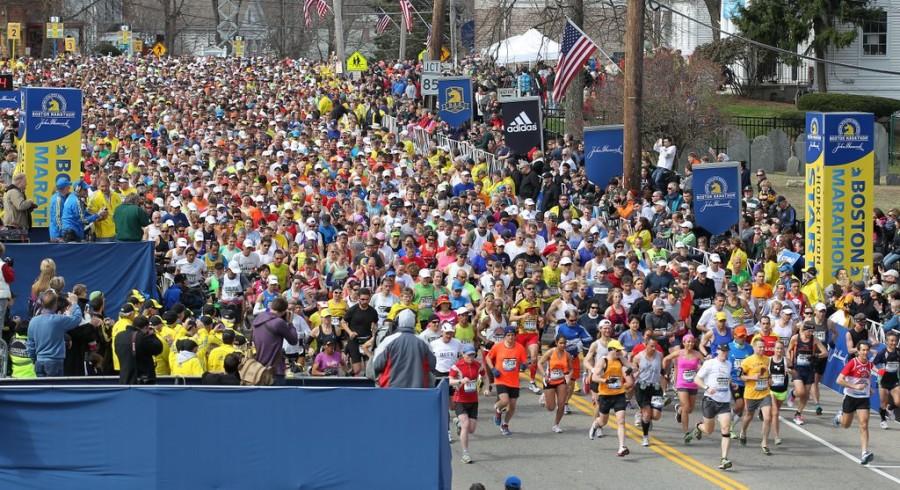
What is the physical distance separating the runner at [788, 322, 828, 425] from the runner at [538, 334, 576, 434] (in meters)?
2.95

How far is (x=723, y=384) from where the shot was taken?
16.8 m

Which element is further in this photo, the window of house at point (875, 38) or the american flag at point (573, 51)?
the window of house at point (875, 38)

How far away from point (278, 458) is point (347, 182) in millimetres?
17466

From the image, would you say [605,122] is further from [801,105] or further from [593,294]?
[593,294]

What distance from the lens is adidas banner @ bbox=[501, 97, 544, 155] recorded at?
30688 millimetres

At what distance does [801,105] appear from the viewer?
5038cm

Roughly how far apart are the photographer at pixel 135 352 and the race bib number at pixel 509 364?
4.13 metres

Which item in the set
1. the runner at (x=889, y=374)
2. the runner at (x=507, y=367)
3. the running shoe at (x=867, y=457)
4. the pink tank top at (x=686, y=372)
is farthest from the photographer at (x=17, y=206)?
the running shoe at (x=867, y=457)

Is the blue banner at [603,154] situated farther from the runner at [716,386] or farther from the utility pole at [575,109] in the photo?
the runner at [716,386]

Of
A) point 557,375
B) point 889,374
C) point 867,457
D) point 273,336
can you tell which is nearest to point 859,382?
point 867,457

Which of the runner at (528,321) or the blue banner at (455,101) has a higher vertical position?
the blue banner at (455,101)

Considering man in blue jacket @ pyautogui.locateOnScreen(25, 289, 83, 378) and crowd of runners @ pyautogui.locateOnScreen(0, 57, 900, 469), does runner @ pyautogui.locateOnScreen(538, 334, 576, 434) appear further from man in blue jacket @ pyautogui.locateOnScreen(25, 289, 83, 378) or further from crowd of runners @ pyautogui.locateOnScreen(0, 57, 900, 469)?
man in blue jacket @ pyautogui.locateOnScreen(25, 289, 83, 378)

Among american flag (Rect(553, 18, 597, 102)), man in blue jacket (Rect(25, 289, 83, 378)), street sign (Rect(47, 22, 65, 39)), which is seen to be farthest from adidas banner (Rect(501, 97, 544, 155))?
street sign (Rect(47, 22, 65, 39))

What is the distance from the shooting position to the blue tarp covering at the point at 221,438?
40.4 feet
